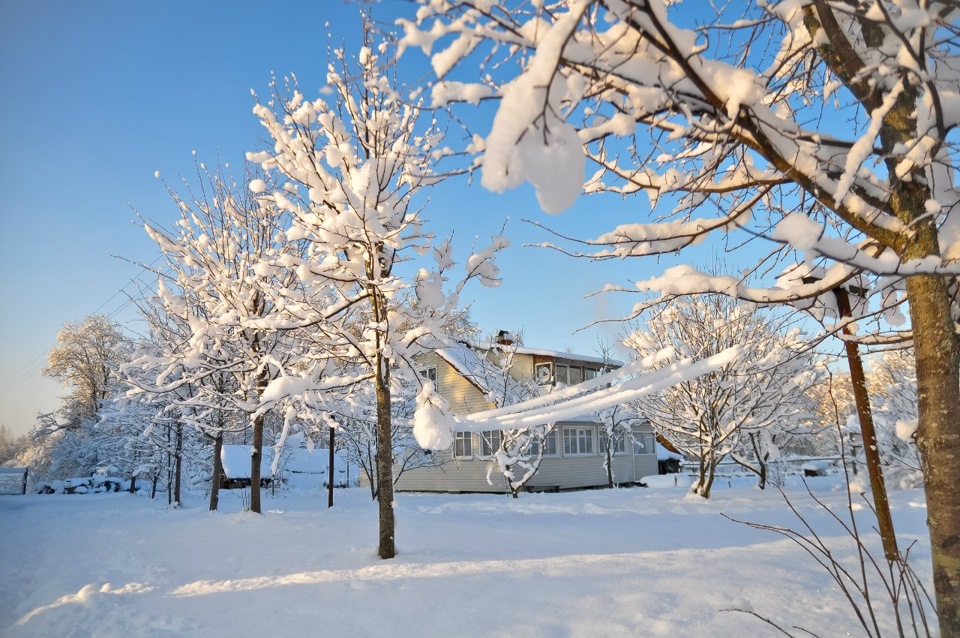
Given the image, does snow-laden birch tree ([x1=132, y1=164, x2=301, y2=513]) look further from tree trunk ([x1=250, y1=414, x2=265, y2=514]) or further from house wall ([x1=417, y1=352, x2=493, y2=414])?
house wall ([x1=417, y1=352, x2=493, y2=414])

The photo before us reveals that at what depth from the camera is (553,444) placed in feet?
75.7

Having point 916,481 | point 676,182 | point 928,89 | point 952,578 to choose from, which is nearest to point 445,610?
point 952,578

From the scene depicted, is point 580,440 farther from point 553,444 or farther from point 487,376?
point 487,376

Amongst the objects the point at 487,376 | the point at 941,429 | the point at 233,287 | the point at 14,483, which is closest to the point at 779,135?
the point at 941,429

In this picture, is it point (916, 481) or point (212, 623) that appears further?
point (916, 481)

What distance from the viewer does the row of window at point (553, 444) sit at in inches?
880

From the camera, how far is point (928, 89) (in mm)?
1943

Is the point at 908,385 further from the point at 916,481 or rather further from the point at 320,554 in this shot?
the point at 320,554

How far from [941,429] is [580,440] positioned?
74.6 ft

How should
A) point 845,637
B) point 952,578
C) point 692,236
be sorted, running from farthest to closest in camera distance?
1. point 845,637
2. point 692,236
3. point 952,578

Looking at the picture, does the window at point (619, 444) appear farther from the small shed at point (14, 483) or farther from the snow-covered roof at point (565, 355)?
the small shed at point (14, 483)

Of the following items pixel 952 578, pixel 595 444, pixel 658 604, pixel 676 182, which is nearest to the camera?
pixel 952 578

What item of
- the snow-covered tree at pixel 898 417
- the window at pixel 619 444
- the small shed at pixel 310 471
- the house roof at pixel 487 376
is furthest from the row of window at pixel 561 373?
the small shed at pixel 310 471

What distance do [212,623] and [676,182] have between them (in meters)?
4.88
